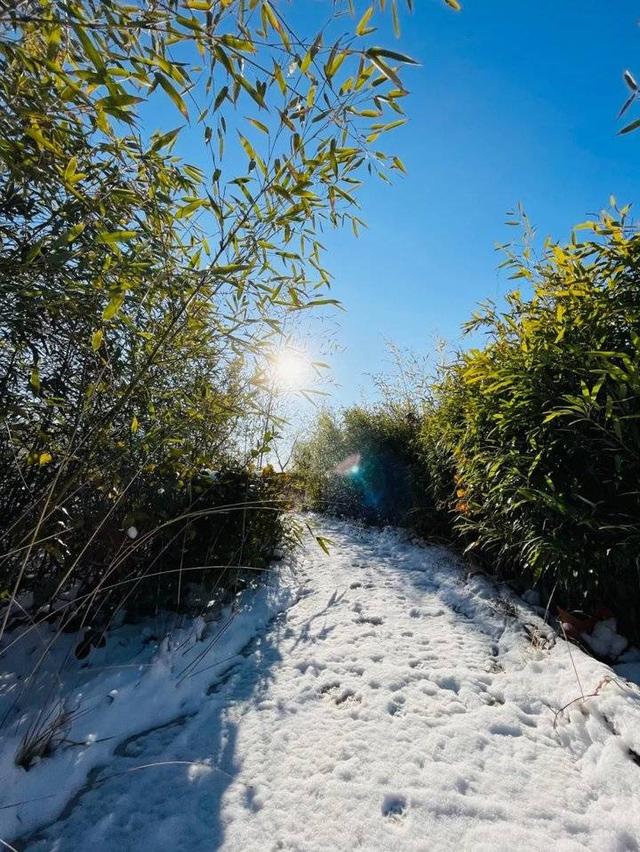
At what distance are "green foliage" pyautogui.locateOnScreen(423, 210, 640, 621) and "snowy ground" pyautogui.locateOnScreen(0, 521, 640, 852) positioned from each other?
1.66 feet

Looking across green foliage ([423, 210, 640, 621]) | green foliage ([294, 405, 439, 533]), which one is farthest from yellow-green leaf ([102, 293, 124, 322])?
green foliage ([294, 405, 439, 533])

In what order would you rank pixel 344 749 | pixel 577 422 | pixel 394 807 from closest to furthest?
pixel 394 807 → pixel 344 749 → pixel 577 422

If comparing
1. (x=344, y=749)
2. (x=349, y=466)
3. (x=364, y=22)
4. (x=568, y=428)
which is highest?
(x=364, y=22)

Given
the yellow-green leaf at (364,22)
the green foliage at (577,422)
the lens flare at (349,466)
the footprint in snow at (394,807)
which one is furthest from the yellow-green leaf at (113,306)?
the lens flare at (349,466)

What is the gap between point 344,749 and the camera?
4.74 feet

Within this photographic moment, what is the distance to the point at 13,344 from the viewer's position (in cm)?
160

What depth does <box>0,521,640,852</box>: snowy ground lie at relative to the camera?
111cm

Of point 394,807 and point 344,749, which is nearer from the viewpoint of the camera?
point 394,807

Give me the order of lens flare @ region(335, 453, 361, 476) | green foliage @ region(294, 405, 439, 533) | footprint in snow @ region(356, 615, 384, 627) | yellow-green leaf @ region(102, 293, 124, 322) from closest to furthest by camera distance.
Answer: yellow-green leaf @ region(102, 293, 124, 322), footprint in snow @ region(356, 615, 384, 627), green foliage @ region(294, 405, 439, 533), lens flare @ region(335, 453, 361, 476)

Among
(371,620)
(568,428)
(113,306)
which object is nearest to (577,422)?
(568,428)

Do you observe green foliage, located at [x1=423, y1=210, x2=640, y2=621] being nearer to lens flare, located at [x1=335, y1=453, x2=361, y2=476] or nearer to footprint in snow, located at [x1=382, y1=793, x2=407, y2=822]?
footprint in snow, located at [x1=382, y1=793, x2=407, y2=822]

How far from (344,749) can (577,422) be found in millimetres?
1838

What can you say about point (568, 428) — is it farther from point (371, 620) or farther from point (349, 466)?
point (349, 466)

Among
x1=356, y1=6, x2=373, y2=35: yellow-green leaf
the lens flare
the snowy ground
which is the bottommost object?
the snowy ground
